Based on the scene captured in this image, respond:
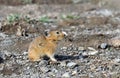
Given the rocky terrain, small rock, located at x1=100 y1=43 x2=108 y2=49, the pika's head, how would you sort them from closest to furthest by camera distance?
1. the rocky terrain
2. the pika's head
3. small rock, located at x1=100 y1=43 x2=108 y2=49

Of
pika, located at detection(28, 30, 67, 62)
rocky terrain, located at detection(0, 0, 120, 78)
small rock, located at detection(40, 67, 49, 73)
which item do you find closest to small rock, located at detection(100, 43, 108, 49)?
rocky terrain, located at detection(0, 0, 120, 78)

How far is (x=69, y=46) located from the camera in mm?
13977

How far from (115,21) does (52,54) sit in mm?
7613

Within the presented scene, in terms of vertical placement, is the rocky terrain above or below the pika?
below

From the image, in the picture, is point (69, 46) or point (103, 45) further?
point (69, 46)

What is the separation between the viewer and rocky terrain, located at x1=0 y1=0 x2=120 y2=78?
1137 centimetres

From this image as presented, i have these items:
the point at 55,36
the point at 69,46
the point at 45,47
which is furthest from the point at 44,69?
the point at 69,46

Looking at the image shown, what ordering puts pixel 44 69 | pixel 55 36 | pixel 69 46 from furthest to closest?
pixel 69 46 < pixel 55 36 < pixel 44 69

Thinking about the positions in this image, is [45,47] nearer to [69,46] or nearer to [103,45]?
[69,46]

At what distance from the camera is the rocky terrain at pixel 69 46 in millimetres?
11367

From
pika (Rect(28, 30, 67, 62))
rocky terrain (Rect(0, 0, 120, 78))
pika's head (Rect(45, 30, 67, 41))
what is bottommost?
rocky terrain (Rect(0, 0, 120, 78))

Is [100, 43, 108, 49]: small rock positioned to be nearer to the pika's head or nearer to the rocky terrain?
the rocky terrain

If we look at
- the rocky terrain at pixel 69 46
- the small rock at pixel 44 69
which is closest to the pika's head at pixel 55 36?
the rocky terrain at pixel 69 46

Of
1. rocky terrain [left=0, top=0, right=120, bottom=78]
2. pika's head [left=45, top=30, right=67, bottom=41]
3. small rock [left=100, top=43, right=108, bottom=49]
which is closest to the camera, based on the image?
rocky terrain [left=0, top=0, right=120, bottom=78]
